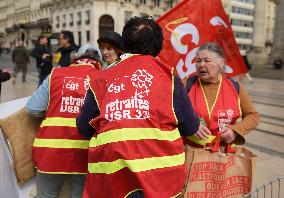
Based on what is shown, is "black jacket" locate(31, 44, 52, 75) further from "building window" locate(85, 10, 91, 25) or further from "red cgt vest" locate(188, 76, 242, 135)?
"building window" locate(85, 10, 91, 25)

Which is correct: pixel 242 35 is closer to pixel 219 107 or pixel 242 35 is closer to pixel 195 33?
pixel 195 33

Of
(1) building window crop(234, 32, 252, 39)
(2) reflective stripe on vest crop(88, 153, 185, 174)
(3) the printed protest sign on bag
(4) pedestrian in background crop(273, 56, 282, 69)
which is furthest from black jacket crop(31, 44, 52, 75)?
(1) building window crop(234, 32, 252, 39)

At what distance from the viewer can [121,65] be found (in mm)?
1789

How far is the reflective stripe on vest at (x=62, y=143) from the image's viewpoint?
2.41 metres

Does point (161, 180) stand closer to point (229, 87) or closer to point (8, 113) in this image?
point (229, 87)

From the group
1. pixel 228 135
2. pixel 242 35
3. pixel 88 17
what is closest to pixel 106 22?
pixel 88 17

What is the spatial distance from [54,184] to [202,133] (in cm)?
113

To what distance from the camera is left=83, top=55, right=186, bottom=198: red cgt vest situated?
5.45 ft

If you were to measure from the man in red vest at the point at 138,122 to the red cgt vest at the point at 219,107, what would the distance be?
58 centimetres

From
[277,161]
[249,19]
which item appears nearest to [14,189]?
[277,161]

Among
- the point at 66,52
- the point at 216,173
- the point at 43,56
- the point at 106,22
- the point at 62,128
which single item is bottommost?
the point at 216,173

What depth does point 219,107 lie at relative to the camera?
2.44 m

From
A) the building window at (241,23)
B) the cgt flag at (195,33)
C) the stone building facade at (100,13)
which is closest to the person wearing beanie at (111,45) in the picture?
the cgt flag at (195,33)

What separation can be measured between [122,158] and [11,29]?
90.1 m
